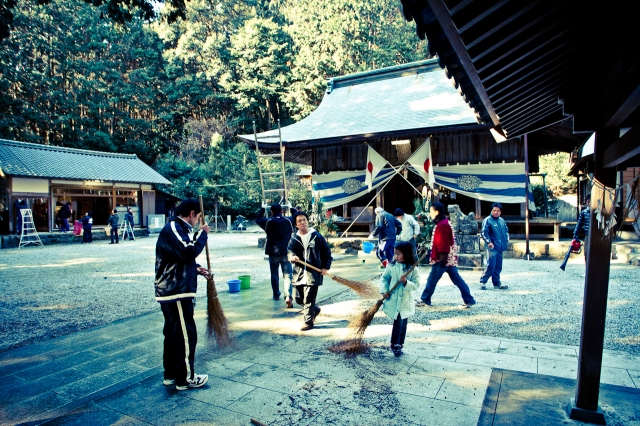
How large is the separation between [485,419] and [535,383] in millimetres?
851

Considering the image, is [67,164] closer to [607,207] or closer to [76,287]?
[76,287]

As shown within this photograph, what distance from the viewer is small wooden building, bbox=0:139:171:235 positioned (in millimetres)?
19234

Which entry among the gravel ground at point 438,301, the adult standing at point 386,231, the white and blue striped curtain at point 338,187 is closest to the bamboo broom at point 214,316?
the gravel ground at point 438,301

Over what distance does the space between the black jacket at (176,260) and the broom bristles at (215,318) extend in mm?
337

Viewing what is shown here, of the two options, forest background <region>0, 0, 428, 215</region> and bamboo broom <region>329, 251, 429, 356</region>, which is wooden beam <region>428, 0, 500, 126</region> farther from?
forest background <region>0, 0, 428, 215</region>

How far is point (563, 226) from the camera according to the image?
13.4 m

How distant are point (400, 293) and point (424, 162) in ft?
29.5

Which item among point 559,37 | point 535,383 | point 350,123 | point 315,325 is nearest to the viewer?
point 559,37

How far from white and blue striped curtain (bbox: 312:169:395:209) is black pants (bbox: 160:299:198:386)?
434 inches

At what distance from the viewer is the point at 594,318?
9.36ft

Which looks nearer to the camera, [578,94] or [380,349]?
[578,94]

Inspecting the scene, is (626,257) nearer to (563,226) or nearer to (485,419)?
(563,226)

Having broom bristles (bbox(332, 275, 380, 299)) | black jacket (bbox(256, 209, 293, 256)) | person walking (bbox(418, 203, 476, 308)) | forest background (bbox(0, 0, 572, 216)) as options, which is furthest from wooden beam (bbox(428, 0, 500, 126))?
forest background (bbox(0, 0, 572, 216))

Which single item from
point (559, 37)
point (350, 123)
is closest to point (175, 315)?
point (559, 37)
